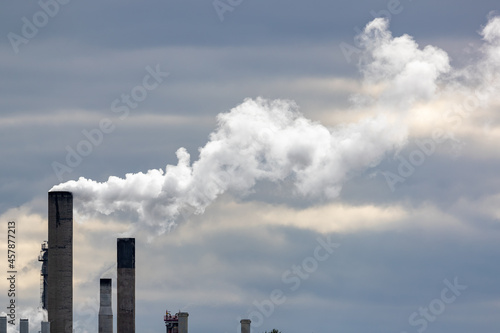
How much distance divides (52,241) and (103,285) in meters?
7.10

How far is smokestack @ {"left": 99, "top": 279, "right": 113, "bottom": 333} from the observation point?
11544 centimetres

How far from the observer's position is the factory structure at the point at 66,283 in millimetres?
112750

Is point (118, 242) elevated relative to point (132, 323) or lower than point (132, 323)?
elevated

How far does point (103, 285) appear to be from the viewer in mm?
116312

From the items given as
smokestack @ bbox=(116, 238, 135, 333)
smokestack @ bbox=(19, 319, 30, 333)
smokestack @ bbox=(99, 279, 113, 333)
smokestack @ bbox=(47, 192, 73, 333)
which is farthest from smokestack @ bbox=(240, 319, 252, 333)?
smokestack @ bbox=(19, 319, 30, 333)

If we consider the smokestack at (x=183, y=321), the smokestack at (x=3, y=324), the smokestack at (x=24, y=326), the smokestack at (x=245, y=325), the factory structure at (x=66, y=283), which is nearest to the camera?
the smokestack at (x=3, y=324)

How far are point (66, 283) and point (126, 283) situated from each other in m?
6.34

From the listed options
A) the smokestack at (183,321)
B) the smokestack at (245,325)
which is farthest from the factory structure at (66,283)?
the smokestack at (245,325)

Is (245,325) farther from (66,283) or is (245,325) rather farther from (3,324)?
(3,324)

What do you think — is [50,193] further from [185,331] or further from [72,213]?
[185,331]

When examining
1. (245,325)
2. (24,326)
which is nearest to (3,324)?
(24,326)

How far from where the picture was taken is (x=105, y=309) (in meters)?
116

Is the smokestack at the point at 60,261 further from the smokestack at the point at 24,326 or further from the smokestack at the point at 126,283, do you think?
the smokestack at the point at 126,283

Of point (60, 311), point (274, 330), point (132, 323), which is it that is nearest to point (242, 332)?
point (274, 330)
